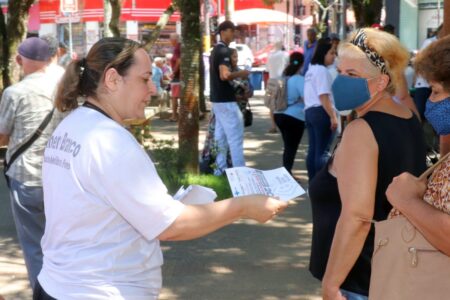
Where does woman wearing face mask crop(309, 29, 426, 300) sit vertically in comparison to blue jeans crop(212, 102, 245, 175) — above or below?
above

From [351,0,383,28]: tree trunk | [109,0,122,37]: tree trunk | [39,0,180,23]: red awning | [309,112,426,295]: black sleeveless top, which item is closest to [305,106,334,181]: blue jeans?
[309,112,426,295]: black sleeveless top

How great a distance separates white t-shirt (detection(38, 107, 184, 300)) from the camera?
251 centimetres

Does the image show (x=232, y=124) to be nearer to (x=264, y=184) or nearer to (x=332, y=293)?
(x=264, y=184)

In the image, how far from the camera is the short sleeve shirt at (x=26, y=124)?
5.04 m

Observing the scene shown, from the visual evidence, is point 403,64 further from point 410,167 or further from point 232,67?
point 232,67

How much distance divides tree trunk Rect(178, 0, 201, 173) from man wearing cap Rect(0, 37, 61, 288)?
4.38 metres

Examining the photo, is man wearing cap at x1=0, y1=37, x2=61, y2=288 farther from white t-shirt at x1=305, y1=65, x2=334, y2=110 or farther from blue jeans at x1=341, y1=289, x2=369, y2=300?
white t-shirt at x1=305, y1=65, x2=334, y2=110

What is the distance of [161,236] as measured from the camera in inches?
101

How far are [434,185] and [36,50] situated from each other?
345 centimetres

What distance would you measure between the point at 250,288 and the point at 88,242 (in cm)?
343

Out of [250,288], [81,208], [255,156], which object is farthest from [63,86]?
[255,156]

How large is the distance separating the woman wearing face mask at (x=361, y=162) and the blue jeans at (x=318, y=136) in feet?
18.2

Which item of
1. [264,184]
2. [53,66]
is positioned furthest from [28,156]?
[264,184]

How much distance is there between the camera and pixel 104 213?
2.54m
